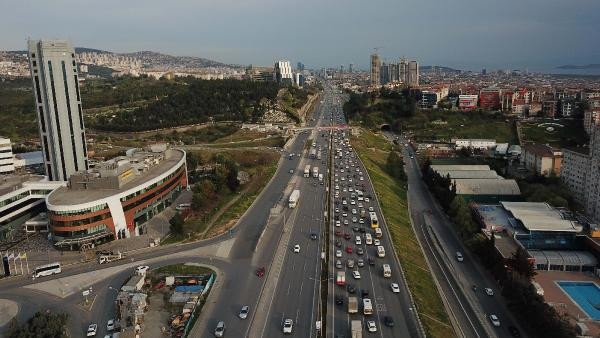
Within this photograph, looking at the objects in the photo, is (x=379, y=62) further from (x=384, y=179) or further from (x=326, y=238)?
(x=326, y=238)

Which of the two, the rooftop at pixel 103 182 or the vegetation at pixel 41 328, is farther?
the rooftop at pixel 103 182

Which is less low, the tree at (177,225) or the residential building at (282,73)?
the residential building at (282,73)

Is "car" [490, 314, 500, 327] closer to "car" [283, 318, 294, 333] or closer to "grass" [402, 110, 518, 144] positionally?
"car" [283, 318, 294, 333]

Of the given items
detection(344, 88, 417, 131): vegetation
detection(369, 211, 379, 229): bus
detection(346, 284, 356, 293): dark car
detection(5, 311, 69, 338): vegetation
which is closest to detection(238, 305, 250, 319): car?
detection(346, 284, 356, 293): dark car

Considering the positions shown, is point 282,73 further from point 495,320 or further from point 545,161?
point 495,320

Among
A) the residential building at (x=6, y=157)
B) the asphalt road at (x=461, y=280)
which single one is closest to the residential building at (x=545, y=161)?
the asphalt road at (x=461, y=280)

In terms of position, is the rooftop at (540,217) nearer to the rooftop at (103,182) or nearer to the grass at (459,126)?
the rooftop at (103,182)
